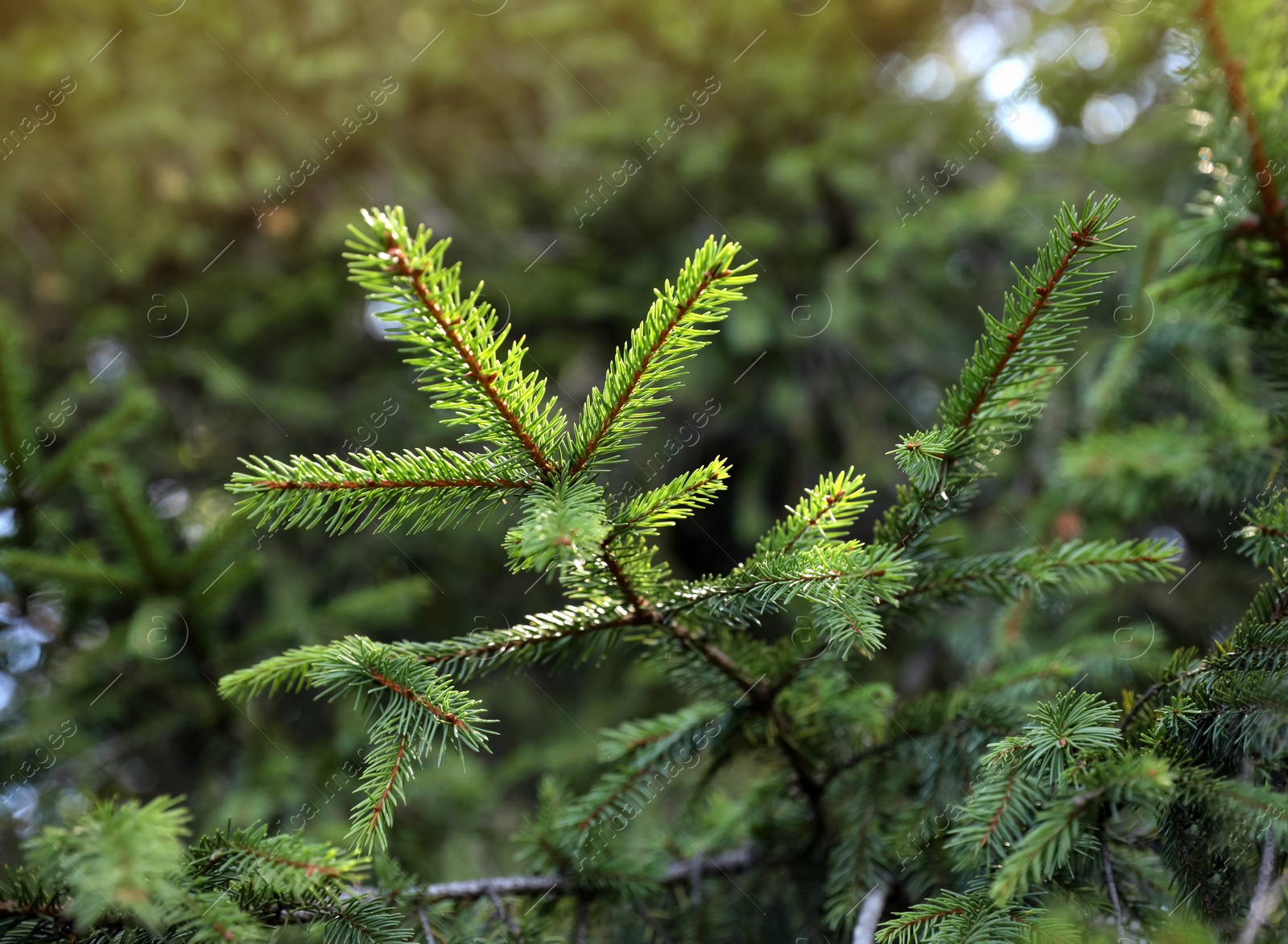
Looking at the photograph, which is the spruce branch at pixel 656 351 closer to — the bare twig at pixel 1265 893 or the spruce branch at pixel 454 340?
the spruce branch at pixel 454 340

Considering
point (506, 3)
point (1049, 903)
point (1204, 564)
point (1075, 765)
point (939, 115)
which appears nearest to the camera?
point (1075, 765)

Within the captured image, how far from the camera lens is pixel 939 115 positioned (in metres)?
3.27

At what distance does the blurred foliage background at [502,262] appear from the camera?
2.52 meters

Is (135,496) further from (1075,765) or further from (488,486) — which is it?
(1075,765)

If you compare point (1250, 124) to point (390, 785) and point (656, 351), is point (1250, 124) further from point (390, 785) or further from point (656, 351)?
point (390, 785)

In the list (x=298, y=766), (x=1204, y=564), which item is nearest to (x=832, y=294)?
(x=1204, y=564)

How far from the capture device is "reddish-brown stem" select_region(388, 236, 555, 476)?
804mm

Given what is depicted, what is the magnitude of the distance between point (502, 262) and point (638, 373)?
257 centimetres

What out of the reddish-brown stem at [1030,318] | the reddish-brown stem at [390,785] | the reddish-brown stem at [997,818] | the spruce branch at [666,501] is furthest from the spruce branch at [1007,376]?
the reddish-brown stem at [390,785]

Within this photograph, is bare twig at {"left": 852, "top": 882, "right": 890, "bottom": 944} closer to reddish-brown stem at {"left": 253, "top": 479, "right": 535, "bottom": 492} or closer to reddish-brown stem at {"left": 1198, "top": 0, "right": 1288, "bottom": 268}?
reddish-brown stem at {"left": 253, "top": 479, "right": 535, "bottom": 492}

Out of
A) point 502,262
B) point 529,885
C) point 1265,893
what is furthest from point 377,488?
point 502,262

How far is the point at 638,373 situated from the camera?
929mm

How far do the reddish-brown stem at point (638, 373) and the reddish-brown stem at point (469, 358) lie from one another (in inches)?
1.8

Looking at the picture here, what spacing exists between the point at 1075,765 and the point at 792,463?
8.14ft
